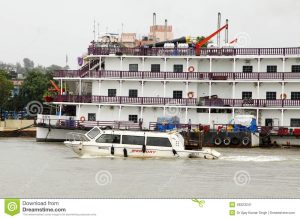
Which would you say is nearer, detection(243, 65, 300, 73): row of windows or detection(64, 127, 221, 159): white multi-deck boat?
detection(64, 127, 221, 159): white multi-deck boat

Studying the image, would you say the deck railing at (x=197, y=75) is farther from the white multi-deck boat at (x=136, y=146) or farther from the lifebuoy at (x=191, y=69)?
the white multi-deck boat at (x=136, y=146)

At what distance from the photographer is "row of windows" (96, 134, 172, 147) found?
34.8 meters

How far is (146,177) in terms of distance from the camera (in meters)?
25.9

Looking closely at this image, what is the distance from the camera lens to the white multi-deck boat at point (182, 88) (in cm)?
4762

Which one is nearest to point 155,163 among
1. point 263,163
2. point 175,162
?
point 175,162

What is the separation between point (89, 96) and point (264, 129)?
14.6m

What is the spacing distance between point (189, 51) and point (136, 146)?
648 inches

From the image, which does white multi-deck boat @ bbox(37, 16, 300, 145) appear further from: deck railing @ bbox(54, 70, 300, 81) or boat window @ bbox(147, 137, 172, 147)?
boat window @ bbox(147, 137, 172, 147)

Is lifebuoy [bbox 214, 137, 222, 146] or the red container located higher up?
the red container

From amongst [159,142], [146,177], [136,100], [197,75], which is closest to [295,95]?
[197,75]

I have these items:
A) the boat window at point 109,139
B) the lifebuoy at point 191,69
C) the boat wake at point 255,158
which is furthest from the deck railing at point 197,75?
the boat window at point 109,139

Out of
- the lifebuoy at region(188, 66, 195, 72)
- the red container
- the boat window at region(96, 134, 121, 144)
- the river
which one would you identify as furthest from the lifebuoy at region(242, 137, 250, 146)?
the boat window at region(96, 134, 121, 144)

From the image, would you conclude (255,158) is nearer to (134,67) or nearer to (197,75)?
(197,75)
